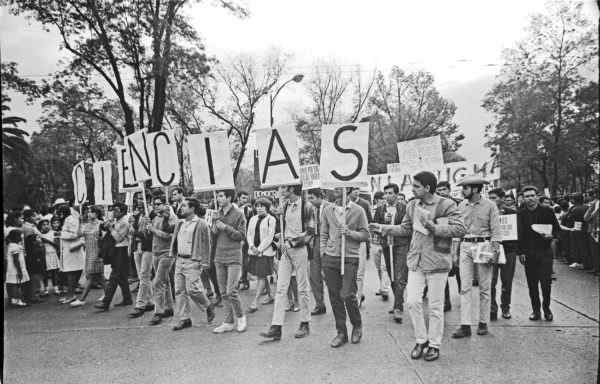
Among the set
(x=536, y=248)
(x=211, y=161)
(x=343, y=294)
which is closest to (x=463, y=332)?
(x=343, y=294)

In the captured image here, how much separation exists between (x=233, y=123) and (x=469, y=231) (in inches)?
1071

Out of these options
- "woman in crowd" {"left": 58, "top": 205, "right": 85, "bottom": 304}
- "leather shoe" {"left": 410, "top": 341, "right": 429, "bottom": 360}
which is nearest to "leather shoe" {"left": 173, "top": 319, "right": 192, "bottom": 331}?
"leather shoe" {"left": 410, "top": 341, "right": 429, "bottom": 360}

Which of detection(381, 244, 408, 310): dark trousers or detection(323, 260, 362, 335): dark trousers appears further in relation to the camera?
detection(381, 244, 408, 310): dark trousers

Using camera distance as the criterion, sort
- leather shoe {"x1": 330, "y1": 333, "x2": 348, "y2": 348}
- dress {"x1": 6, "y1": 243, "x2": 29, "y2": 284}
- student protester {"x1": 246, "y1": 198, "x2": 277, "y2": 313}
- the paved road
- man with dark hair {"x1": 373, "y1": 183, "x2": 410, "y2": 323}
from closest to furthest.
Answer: the paved road → leather shoe {"x1": 330, "y1": 333, "x2": 348, "y2": 348} → man with dark hair {"x1": 373, "y1": 183, "x2": 410, "y2": 323} → student protester {"x1": 246, "y1": 198, "x2": 277, "y2": 313} → dress {"x1": 6, "y1": 243, "x2": 29, "y2": 284}

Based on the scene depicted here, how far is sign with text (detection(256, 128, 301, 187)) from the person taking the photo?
6.54 metres

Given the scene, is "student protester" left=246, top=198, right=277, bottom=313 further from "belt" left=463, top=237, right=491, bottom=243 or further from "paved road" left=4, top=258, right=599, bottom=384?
"belt" left=463, top=237, right=491, bottom=243

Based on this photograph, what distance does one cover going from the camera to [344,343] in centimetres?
579

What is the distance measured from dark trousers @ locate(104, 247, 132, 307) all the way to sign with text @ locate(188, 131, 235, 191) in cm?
231

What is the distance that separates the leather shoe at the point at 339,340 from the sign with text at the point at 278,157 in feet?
6.63

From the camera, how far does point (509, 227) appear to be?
724 centimetres

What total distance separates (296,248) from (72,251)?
540 centimetres

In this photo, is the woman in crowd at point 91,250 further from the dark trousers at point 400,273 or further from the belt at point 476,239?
the belt at point 476,239

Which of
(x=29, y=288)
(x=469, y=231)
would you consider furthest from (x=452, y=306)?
(x=29, y=288)

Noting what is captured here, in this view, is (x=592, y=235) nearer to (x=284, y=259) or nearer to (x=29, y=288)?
(x=284, y=259)
